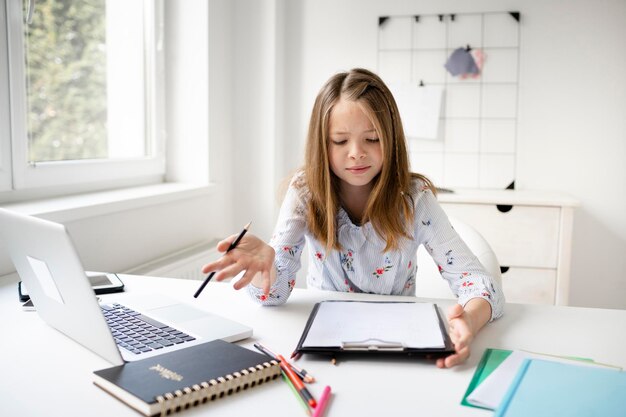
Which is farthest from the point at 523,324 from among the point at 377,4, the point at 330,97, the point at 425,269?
the point at 377,4

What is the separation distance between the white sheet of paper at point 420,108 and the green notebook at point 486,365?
1917mm

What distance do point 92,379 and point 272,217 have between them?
6.50ft

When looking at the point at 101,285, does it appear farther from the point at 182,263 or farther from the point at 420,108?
the point at 420,108

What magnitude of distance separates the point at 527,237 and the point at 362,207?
3.56 feet

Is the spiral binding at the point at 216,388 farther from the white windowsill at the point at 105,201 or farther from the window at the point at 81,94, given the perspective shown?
the window at the point at 81,94

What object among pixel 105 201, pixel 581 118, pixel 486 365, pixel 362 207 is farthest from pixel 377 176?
pixel 581 118

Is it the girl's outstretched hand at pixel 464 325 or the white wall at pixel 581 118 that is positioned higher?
the white wall at pixel 581 118

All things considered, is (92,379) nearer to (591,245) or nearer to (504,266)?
(504,266)

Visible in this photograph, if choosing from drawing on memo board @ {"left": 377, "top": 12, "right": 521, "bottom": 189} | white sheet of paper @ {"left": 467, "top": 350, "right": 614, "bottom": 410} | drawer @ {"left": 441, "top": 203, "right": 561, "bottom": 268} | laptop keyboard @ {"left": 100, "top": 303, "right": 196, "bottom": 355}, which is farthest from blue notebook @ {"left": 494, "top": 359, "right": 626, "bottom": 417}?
drawing on memo board @ {"left": 377, "top": 12, "right": 521, "bottom": 189}

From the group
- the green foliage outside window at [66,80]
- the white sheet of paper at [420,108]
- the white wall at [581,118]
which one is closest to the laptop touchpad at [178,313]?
the green foliage outside window at [66,80]

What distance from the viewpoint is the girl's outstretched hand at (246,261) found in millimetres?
972

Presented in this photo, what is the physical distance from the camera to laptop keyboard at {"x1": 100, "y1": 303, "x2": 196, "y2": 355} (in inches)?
34.9

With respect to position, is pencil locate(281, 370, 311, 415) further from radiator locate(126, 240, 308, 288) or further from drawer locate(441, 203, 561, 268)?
A: drawer locate(441, 203, 561, 268)

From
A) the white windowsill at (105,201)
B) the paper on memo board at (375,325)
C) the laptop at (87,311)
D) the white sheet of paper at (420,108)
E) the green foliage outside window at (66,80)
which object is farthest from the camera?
the white sheet of paper at (420,108)
